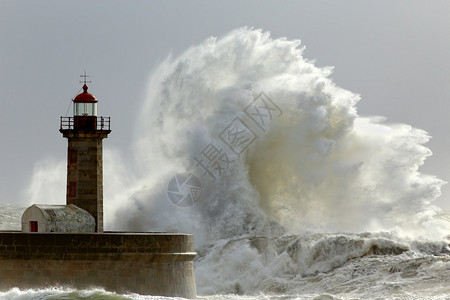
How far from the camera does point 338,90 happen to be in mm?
26828

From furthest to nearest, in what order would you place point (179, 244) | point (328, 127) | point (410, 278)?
point (328, 127) < point (410, 278) < point (179, 244)

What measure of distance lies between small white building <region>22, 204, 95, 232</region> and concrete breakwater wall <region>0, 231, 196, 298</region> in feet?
4.08

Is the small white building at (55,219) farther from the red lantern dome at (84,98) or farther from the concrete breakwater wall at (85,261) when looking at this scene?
the red lantern dome at (84,98)

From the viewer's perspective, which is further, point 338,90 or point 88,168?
point 338,90

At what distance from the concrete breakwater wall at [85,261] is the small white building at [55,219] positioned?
124cm

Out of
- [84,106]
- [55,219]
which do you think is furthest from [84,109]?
[55,219]

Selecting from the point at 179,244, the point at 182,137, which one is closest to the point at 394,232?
the point at 182,137

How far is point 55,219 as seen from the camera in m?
18.0

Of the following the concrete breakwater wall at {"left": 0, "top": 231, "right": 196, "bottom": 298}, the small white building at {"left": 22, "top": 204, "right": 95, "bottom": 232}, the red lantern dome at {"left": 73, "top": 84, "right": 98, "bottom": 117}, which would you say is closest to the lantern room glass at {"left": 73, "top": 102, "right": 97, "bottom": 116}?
the red lantern dome at {"left": 73, "top": 84, "right": 98, "bottom": 117}

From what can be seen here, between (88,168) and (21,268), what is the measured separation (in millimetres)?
2591

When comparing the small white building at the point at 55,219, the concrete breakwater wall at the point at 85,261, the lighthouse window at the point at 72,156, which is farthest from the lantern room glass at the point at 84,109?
the concrete breakwater wall at the point at 85,261

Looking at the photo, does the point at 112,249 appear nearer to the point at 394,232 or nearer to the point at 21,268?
the point at 21,268

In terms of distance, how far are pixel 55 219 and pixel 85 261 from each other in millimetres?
1466

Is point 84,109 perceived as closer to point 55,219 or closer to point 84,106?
point 84,106
